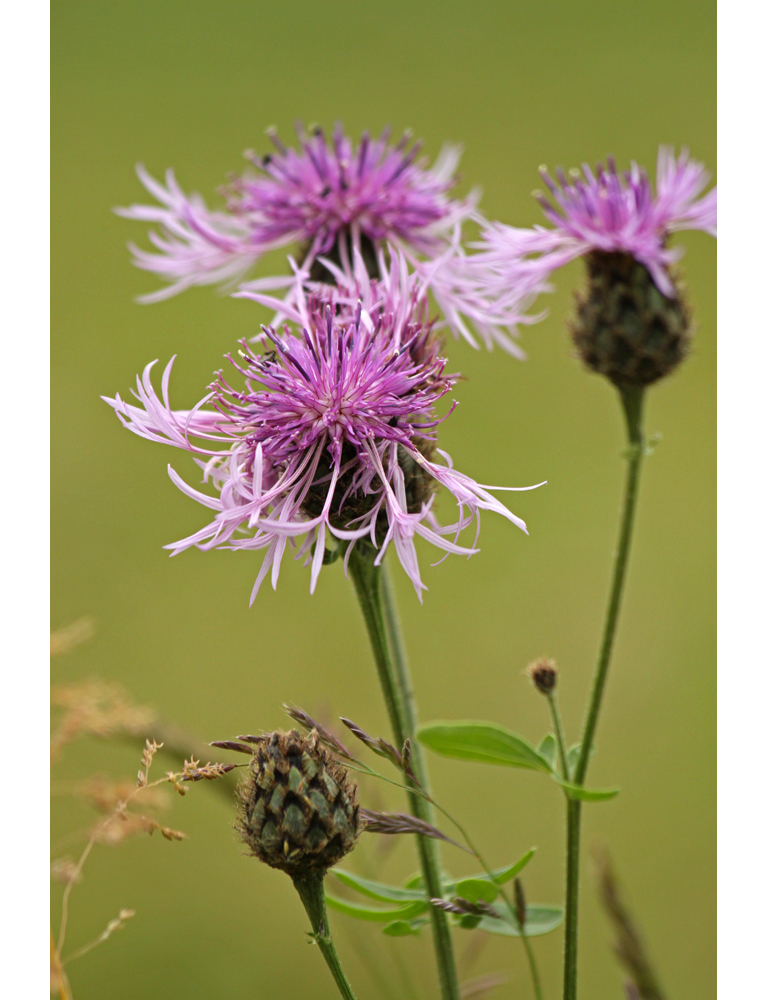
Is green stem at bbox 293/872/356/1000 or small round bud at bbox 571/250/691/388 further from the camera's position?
small round bud at bbox 571/250/691/388

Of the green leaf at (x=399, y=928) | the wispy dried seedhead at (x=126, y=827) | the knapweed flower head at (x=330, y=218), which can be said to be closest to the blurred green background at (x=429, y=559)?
the knapweed flower head at (x=330, y=218)

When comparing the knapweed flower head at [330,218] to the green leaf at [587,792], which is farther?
the knapweed flower head at [330,218]

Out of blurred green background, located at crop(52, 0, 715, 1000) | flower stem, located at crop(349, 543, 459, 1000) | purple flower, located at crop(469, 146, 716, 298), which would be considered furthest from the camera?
blurred green background, located at crop(52, 0, 715, 1000)

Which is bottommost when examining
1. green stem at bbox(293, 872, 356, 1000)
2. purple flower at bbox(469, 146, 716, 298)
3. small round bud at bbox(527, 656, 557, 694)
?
green stem at bbox(293, 872, 356, 1000)

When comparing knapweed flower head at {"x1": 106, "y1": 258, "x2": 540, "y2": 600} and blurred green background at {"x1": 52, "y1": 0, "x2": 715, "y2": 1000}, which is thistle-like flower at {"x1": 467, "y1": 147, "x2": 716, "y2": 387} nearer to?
knapweed flower head at {"x1": 106, "y1": 258, "x2": 540, "y2": 600}

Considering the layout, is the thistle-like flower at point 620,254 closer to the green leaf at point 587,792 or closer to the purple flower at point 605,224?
the purple flower at point 605,224

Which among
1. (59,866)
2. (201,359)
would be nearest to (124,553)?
(201,359)

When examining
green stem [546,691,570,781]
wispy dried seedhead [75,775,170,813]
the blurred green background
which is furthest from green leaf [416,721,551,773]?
the blurred green background

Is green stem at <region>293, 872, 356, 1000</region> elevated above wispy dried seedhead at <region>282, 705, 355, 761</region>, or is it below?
below
